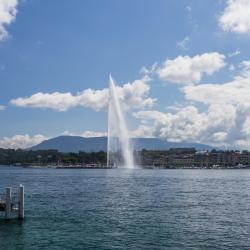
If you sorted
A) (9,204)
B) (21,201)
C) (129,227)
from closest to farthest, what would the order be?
(129,227) < (9,204) < (21,201)

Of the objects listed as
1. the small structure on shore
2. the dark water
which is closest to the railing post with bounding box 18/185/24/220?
the small structure on shore

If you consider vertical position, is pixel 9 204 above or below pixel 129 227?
above

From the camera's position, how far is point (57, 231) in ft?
113

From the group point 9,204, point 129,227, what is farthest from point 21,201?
point 129,227

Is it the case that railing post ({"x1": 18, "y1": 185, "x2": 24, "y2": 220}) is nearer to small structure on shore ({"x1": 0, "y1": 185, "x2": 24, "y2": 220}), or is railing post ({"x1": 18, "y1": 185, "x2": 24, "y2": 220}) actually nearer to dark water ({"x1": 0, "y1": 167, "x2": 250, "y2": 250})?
small structure on shore ({"x1": 0, "y1": 185, "x2": 24, "y2": 220})

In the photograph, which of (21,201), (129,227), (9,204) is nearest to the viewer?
(129,227)

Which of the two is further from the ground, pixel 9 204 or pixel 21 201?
pixel 21 201

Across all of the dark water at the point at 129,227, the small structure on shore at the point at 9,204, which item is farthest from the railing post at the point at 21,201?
the dark water at the point at 129,227

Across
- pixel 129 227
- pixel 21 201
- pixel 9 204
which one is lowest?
pixel 129 227

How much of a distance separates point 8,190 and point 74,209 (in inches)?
439

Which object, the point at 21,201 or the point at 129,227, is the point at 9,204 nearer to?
the point at 21,201

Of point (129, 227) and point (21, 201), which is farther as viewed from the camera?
point (21, 201)

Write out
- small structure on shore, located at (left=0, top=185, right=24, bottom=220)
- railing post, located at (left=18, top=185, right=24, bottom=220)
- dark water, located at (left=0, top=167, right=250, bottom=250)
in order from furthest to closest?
railing post, located at (left=18, top=185, right=24, bottom=220)
small structure on shore, located at (left=0, top=185, right=24, bottom=220)
dark water, located at (left=0, top=167, right=250, bottom=250)

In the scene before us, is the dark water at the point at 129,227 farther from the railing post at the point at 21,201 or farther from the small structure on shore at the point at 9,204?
the small structure on shore at the point at 9,204
